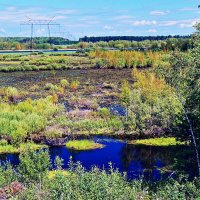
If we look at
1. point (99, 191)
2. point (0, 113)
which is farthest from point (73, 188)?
point (0, 113)

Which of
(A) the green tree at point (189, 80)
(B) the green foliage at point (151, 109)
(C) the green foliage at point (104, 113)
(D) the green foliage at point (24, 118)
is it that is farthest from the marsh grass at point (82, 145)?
(A) the green tree at point (189, 80)

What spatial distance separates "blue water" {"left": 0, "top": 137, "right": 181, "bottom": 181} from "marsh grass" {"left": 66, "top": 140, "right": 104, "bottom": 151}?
0.64 m

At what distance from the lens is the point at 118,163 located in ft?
133

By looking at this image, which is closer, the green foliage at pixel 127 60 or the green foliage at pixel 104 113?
the green foliage at pixel 104 113

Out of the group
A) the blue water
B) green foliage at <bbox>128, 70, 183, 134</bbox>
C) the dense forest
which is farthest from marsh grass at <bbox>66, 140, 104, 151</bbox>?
green foliage at <bbox>128, 70, 183, 134</bbox>

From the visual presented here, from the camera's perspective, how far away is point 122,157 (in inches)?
1658

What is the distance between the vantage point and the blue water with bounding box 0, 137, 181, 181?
38781 mm

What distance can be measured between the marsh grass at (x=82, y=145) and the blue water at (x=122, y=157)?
64 centimetres

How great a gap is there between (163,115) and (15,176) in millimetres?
24505

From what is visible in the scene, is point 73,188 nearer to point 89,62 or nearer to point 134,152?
point 134,152

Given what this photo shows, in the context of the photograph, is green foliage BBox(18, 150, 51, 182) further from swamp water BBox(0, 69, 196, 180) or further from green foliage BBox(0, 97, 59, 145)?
green foliage BBox(0, 97, 59, 145)

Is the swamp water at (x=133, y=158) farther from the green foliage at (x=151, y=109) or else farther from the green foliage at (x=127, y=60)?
the green foliage at (x=127, y=60)

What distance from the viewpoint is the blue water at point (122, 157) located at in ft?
127

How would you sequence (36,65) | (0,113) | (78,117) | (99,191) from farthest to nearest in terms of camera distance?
(36,65) < (78,117) < (0,113) < (99,191)
